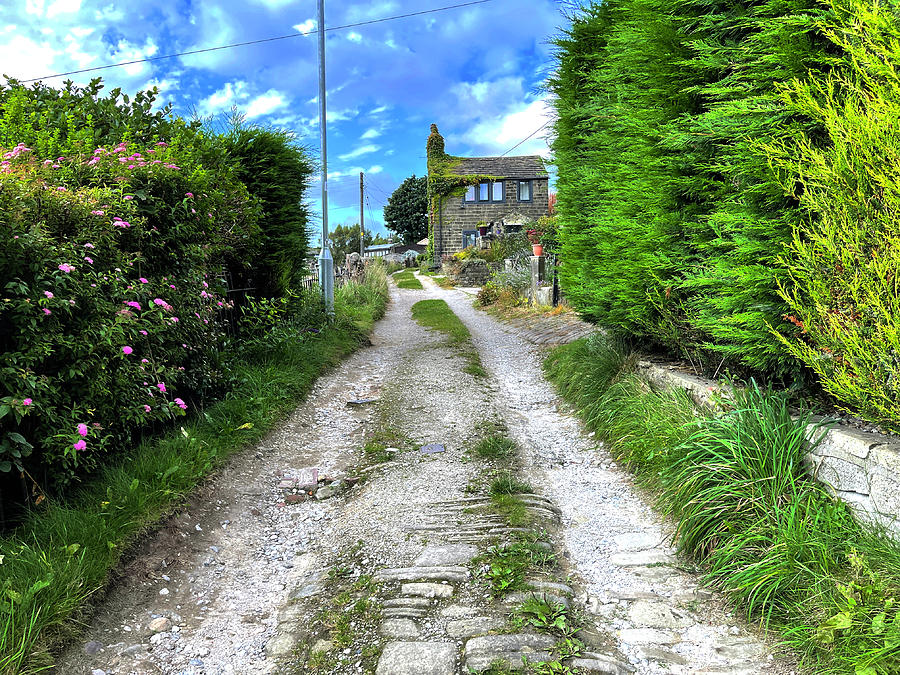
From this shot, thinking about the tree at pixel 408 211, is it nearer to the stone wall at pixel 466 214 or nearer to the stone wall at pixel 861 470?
the stone wall at pixel 466 214

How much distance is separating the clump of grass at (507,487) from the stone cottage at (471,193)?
119 ft

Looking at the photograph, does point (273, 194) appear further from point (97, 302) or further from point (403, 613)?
point (403, 613)

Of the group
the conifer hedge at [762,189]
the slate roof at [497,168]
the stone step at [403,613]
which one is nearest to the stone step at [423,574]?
the stone step at [403,613]

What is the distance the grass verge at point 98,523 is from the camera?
280 cm

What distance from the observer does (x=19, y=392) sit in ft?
10.8

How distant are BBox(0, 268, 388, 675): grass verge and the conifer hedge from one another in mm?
4316

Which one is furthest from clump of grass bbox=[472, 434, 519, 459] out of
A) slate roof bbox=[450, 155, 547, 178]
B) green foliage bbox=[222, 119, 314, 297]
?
slate roof bbox=[450, 155, 547, 178]

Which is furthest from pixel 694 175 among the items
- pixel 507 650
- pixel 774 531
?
pixel 507 650

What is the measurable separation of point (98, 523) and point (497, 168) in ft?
134

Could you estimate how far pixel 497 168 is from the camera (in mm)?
41656

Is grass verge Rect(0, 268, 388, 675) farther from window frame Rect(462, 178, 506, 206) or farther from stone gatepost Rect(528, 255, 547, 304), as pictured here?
window frame Rect(462, 178, 506, 206)

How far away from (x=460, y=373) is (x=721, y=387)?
474 centimetres

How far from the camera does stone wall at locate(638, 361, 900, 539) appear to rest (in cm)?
289

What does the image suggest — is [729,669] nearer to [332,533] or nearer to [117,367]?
[332,533]
